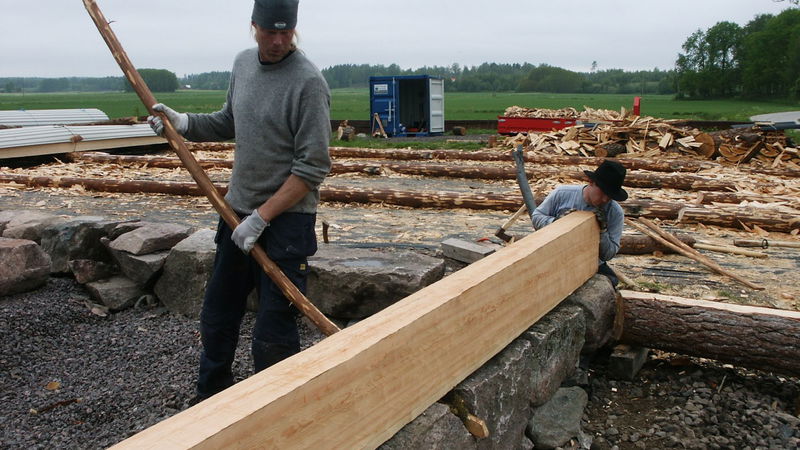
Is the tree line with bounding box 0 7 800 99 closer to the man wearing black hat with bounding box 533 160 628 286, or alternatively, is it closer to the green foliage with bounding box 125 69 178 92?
the green foliage with bounding box 125 69 178 92

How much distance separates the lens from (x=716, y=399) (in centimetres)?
383

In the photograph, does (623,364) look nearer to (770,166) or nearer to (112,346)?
(112,346)

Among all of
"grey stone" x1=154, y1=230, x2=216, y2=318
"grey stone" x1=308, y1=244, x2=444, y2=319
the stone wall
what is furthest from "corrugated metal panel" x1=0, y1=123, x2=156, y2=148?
"grey stone" x1=308, y1=244, x2=444, y2=319

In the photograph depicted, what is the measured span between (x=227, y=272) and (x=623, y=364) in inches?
99.7

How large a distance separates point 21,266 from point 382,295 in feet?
9.75

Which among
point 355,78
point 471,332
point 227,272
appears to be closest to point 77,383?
point 227,272

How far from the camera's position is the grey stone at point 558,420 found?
11.3 feet

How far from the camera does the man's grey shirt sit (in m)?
4.36

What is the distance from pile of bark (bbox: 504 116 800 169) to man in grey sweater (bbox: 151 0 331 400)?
13.3 m

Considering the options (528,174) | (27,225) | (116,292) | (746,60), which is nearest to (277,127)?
(116,292)

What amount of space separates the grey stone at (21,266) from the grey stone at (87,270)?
209 millimetres

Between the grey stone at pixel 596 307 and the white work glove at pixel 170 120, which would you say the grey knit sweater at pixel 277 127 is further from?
the grey stone at pixel 596 307

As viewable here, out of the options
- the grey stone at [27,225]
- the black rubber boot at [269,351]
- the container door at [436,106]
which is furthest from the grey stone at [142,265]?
the container door at [436,106]

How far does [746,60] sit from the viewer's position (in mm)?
75438
